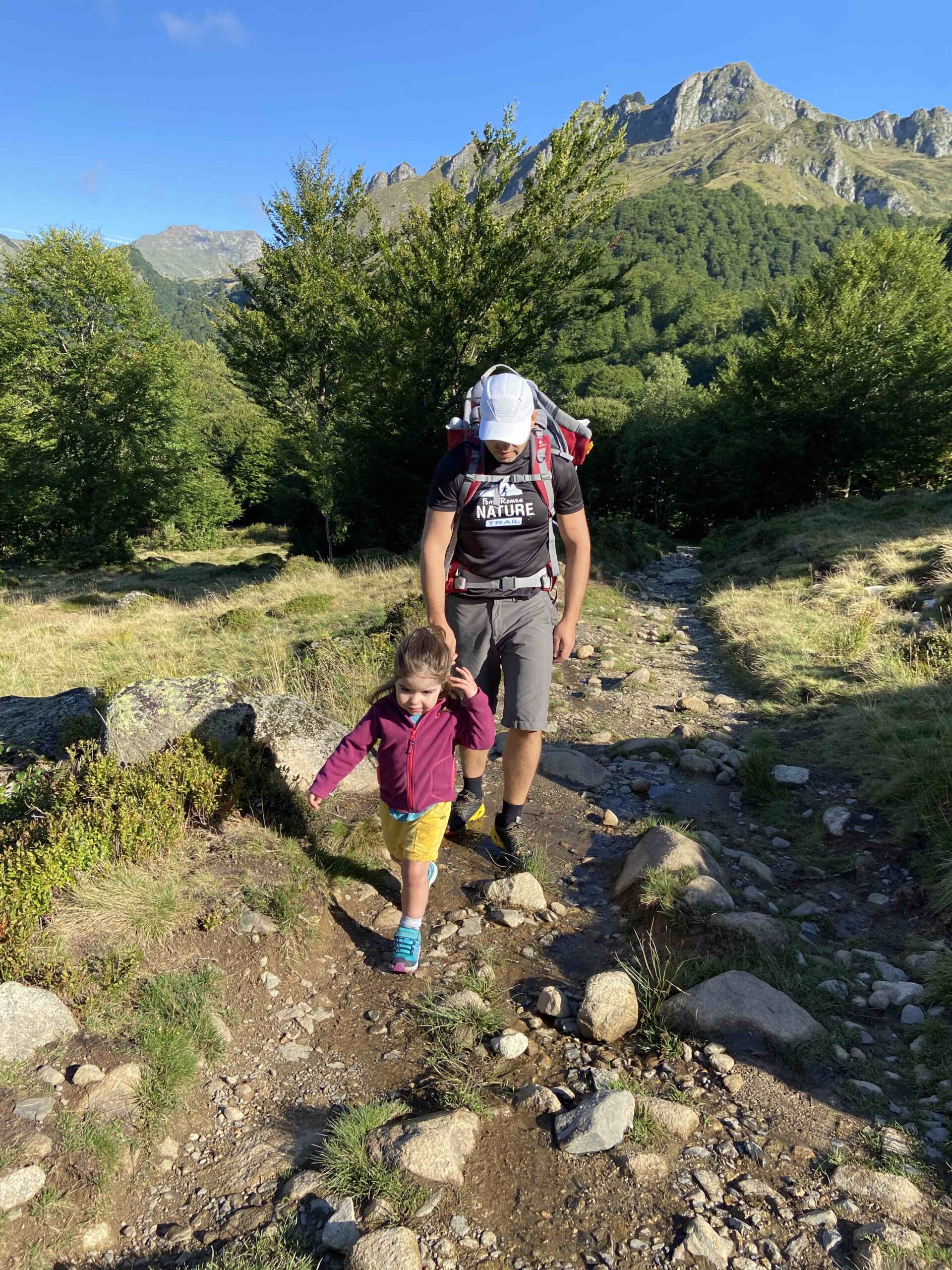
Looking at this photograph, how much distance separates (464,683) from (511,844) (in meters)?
1.25

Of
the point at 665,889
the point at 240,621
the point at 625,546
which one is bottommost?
the point at 240,621

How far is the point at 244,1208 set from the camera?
1.90 meters

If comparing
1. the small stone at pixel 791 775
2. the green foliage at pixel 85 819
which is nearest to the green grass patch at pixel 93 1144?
the green foliage at pixel 85 819

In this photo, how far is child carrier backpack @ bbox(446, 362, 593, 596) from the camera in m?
3.19

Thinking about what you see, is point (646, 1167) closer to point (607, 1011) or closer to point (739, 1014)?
point (607, 1011)

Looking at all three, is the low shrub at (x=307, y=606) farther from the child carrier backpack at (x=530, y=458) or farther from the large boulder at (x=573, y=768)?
the child carrier backpack at (x=530, y=458)

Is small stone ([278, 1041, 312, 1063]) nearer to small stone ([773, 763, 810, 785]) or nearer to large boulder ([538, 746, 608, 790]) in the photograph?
large boulder ([538, 746, 608, 790])

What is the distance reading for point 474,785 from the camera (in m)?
3.95

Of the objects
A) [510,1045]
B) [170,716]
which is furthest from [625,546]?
[510,1045]

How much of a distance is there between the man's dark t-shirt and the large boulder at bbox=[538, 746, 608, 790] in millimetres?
1979

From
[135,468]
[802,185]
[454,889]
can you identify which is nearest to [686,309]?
[135,468]

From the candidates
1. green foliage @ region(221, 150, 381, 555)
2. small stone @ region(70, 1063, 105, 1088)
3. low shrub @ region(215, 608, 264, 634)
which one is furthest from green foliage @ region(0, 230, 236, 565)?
small stone @ region(70, 1063, 105, 1088)

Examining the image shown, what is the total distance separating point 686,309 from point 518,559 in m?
94.5

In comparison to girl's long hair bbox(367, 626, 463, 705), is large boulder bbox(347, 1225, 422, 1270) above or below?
below
